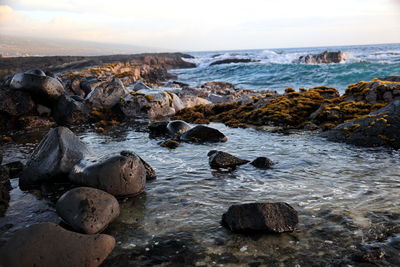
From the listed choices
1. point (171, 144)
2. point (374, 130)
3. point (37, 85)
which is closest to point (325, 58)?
point (374, 130)

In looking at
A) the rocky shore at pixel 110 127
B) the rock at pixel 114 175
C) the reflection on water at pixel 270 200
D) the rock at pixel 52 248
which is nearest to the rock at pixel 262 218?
the rocky shore at pixel 110 127

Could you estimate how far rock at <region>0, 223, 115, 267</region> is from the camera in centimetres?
412

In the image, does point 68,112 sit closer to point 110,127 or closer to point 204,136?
point 110,127

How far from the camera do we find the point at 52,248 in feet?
13.9

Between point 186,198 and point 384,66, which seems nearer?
point 186,198

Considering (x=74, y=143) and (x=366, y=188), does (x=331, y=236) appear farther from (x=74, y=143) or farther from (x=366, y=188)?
(x=74, y=143)

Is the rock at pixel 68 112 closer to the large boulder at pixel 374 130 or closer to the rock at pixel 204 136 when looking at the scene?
the rock at pixel 204 136

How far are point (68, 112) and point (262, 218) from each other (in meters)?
12.2

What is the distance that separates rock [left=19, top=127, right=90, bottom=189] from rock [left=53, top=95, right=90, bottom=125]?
23.7 feet

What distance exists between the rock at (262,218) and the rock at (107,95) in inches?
493

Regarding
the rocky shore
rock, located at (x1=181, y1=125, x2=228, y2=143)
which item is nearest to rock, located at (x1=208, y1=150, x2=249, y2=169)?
the rocky shore

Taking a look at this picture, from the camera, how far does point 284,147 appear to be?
999 centimetres

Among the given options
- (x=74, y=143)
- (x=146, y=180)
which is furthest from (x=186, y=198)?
(x=74, y=143)

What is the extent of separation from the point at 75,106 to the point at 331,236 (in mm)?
13025
